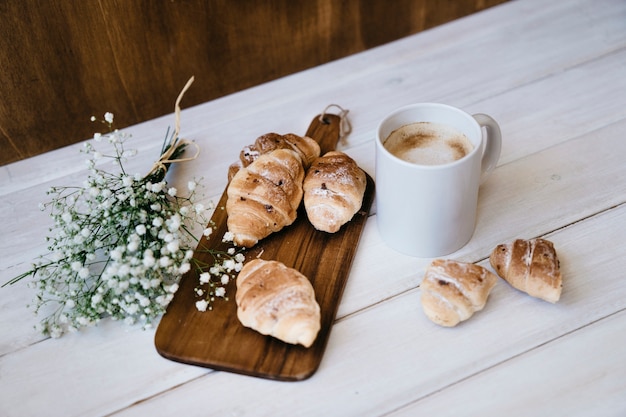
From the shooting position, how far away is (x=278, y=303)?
3.10ft

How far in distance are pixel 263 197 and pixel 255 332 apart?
0.25 metres

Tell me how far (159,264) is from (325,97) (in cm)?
66

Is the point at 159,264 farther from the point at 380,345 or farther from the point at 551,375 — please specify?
the point at 551,375

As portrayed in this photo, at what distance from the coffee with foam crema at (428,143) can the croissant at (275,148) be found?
0.20 m

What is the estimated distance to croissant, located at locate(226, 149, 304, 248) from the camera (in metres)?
1.08

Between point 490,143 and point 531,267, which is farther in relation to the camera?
point 490,143

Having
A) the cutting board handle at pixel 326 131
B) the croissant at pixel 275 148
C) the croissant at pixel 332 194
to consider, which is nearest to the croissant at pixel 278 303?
the croissant at pixel 332 194

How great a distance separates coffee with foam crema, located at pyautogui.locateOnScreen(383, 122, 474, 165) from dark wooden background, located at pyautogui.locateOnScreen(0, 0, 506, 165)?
54cm

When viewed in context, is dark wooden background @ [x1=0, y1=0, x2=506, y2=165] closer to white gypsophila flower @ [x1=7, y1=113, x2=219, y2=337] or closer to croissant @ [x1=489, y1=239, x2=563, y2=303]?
white gypsophila flower @ [x1=7, y1=113, x2=219, y2=337]

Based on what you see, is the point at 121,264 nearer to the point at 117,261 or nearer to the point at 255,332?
the point at 117,261

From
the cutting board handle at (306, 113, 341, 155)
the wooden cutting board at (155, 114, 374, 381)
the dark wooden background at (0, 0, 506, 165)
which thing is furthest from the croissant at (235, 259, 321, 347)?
the dark wooden background at (0, 0, 506, 165)

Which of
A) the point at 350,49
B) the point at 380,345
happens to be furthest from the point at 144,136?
the point at 380,345

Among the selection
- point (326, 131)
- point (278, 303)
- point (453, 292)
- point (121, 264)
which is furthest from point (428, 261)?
point (121, 264)

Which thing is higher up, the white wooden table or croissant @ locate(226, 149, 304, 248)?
croissant @ locate(226, 149, 304, 248)
